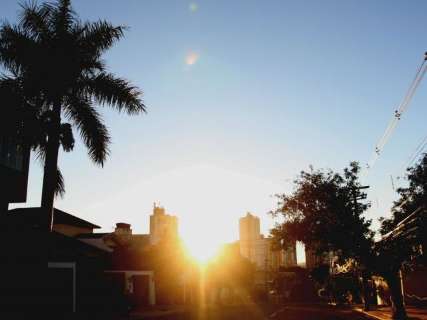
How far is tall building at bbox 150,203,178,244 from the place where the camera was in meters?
52.7

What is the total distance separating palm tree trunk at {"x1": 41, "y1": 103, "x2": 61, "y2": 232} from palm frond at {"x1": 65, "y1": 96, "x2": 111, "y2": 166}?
1.03 meters

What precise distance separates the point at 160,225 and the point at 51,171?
75.4 metres

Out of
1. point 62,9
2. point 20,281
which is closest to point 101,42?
point 62,9

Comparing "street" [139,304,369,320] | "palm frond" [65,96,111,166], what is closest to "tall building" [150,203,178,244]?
"street" [139,304,369,320]

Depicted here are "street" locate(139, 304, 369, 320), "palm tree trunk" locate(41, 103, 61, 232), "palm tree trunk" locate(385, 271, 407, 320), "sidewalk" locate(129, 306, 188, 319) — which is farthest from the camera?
"sidewalk" locate(129, 306, 188, 319)

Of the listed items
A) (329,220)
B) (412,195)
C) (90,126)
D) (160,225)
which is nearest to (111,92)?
(90,126)

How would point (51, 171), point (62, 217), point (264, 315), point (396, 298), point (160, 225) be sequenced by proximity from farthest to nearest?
point (160, 225) → point (62, 217) → point (264, 315) → point (396, 298) → point (51, 171)

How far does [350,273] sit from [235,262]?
20991 mm

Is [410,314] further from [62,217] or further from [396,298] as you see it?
[62,217]

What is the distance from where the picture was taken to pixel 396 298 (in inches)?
897

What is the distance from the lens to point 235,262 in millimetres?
58719

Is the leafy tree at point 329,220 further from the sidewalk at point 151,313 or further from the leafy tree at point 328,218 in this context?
the sidewalk at point 151,313

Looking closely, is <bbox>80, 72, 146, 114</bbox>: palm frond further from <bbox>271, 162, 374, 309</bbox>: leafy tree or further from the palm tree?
<bbox>271, 162, 374, 309</bbox>: leafy tree

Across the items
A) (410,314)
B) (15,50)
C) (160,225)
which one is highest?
(160,225)
